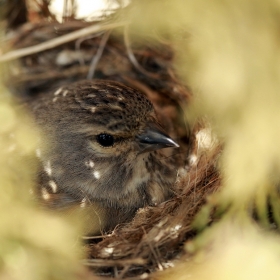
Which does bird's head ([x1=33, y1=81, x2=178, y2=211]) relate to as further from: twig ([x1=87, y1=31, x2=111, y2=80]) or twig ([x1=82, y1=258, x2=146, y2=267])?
twig ([x1=87, y1=31, x2=111, y2=80])

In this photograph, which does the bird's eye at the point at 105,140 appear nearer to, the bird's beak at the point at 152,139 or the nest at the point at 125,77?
the bird's beak at the point at 152,139

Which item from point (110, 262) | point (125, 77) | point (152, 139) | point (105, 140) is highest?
point (125, 77)

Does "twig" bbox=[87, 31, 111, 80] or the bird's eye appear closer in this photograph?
the bird's eye

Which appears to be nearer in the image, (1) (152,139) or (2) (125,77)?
(1) (152,139)

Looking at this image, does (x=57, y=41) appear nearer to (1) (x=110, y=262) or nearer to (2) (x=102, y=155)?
(2) (x=102, y=155)

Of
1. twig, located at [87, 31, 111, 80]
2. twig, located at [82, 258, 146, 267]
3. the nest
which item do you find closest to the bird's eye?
the nest

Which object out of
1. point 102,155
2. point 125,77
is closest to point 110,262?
point 102,155

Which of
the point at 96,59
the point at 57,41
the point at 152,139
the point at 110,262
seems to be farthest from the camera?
the point at 96,59

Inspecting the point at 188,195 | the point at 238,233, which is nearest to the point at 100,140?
the point at 188,195
